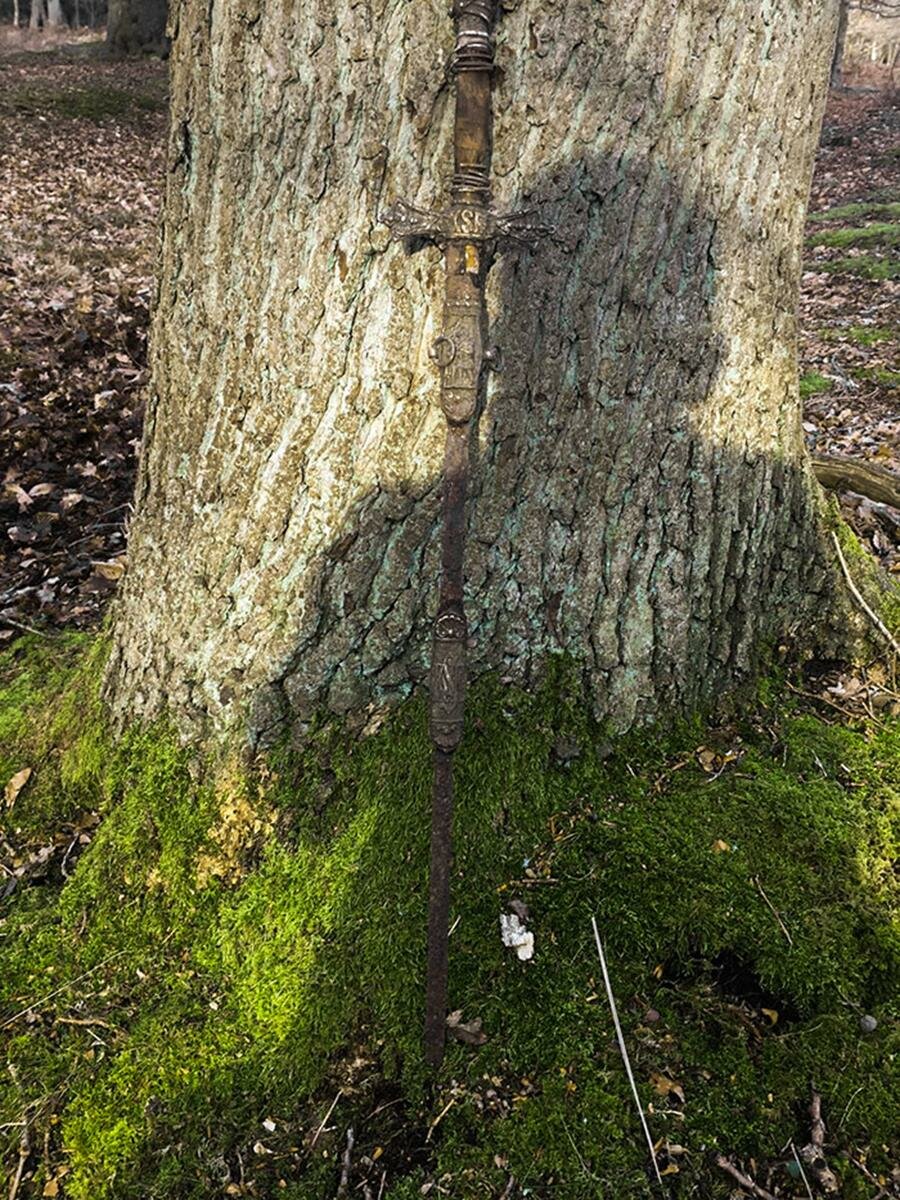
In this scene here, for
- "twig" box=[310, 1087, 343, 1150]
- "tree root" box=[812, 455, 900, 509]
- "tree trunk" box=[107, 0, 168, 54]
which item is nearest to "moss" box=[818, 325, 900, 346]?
"tree root" box=[812, 455, 900, 509]

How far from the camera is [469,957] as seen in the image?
2.19m

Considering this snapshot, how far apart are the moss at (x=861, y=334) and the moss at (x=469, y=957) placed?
6.01 m

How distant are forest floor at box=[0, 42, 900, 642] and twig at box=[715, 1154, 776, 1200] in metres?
2.74

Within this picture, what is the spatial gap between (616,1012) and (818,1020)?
52cm

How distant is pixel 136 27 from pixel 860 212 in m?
19.7

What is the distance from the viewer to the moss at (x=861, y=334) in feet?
24.3

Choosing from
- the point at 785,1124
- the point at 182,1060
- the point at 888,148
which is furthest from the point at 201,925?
the point at 888,148

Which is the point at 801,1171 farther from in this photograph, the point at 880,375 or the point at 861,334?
the point at 861,334

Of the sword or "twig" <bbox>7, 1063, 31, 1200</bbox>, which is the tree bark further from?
"twig" <bbox>7, 1063, 31, 1200</bbox>

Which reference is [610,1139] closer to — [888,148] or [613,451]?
[613,451]

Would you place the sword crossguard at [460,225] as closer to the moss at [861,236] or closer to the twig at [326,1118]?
the twig at [326,1118]

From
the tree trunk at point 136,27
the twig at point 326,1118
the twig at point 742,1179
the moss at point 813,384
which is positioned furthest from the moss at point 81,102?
the twig at point 742,1179

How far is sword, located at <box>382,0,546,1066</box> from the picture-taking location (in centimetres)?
166

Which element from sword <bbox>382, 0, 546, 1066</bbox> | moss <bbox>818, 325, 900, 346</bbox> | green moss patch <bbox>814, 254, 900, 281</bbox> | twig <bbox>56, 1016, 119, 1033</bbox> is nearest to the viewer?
sword <bbox>382, 0, 546, 1066</bbox>
